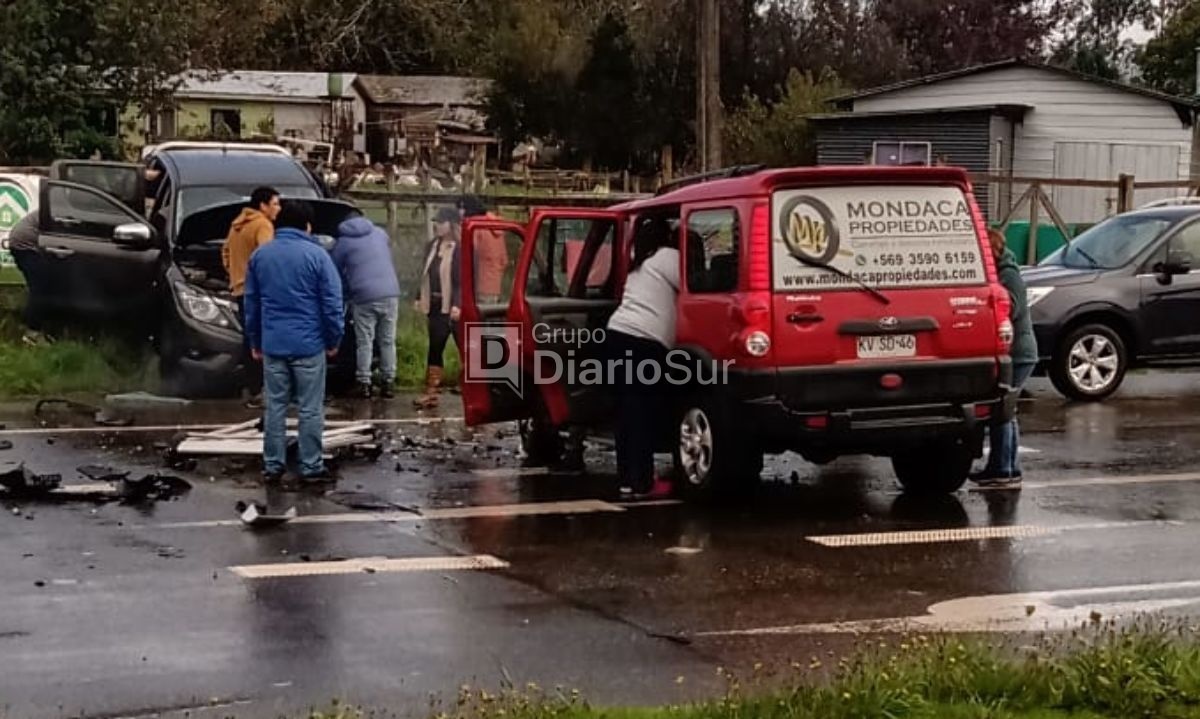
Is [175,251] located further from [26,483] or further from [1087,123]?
[1087,123]

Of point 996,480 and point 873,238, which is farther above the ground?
point 873,238

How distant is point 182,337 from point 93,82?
2020 centimetres

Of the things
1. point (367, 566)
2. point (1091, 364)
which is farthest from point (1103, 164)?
point (367, 566)

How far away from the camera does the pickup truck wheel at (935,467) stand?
401 inches

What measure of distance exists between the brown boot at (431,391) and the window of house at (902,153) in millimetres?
Result: 19729

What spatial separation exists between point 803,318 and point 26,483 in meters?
4.88

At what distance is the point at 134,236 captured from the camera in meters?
14.3

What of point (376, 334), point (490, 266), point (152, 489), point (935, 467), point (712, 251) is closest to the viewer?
point (712, 251)

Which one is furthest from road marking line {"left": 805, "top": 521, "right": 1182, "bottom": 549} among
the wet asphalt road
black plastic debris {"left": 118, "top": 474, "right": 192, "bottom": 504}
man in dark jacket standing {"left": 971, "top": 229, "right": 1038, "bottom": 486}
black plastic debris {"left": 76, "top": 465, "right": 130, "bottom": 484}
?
black plastic debris {"left": 76, "top": 465, "right": 130, "bottom": 484}

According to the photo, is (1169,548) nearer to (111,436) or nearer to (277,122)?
(111,436)

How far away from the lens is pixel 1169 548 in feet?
28.9

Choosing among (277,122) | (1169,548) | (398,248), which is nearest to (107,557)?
(1169,548)

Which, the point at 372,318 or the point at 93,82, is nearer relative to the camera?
the point at 372,318

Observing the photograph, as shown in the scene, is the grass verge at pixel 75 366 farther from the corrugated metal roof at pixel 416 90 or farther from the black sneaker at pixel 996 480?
the corrugated metal roof at pixel 416 90
